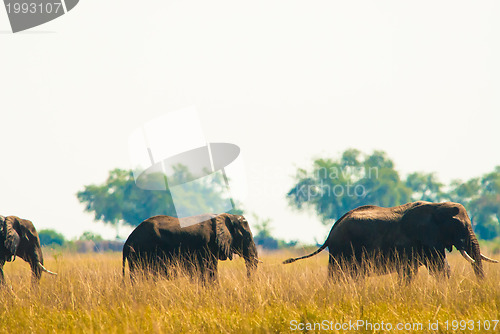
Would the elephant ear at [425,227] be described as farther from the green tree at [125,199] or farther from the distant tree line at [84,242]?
the green tree at [125,199]

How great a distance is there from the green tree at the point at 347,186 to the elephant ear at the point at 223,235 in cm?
4106

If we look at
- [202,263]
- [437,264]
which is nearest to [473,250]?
[437,264]

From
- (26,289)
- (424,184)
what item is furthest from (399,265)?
(424,184)

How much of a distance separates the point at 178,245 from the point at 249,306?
14.3 ft

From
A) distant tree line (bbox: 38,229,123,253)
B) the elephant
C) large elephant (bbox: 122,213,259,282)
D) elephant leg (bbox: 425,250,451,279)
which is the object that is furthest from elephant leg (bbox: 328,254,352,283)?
distant tree line (bbox: 38,229,123,253)

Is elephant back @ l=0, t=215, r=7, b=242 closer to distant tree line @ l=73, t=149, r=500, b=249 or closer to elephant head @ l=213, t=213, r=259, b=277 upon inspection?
elephant head @ l=213, t=213, r=259, b=277

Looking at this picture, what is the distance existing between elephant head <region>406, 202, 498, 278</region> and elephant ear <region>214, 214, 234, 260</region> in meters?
3.88

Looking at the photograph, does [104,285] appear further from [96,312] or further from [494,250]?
[494,250]

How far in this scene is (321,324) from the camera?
26.0 ft

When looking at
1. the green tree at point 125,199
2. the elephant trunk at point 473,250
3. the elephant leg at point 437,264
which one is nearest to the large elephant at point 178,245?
the elephant leg at point 437,264

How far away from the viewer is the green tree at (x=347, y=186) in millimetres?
54688

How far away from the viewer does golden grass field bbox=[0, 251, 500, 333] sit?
795 centimetres

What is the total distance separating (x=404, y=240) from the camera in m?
11.7

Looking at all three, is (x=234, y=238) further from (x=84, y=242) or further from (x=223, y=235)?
(x=84, y=242)
